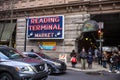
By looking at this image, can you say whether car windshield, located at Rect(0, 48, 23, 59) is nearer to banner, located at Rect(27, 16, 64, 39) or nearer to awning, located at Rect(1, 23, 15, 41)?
banner, located at Rect(27, 16, 64, 39)

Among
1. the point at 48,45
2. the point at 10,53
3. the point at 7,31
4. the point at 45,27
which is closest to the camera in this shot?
the point at 10,53

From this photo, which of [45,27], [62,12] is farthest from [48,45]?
[62,12]

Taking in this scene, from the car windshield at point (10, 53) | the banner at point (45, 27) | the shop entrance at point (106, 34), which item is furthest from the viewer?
the banner at point (45, 27)

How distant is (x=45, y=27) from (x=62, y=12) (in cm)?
271

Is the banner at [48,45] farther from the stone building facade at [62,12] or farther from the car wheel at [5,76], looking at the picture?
the car wheel at [5,76]

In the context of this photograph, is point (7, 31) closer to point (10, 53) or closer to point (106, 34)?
point (106, 34)

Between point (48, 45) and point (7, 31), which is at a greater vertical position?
point (7, 31)

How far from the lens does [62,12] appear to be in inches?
1187

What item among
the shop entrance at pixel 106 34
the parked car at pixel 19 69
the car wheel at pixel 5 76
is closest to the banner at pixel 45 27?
the shop entrance at pixel 106 34

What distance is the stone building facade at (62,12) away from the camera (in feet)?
91.9

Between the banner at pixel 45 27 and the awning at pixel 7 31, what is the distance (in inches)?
127

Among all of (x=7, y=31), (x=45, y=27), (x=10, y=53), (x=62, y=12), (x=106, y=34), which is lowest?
(x=10, y=53)

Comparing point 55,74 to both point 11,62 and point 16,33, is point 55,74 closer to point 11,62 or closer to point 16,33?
point 11,62

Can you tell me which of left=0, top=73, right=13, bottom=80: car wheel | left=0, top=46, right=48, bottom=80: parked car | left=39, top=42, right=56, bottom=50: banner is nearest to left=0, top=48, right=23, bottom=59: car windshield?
left=0, top=46, right=48, bottom=80: parked car
